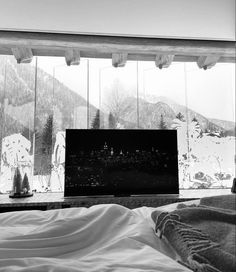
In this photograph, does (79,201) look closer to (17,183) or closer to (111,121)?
(17,183)

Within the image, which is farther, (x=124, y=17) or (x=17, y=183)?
(x=17, y=183)

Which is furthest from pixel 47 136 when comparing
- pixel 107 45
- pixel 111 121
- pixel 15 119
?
pixel 107 45

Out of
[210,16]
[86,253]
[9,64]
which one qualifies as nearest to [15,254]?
[86,253]

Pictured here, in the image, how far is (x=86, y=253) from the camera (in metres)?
0.76

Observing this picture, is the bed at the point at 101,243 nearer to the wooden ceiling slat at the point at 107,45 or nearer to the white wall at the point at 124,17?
the white wall at the point at 124,17

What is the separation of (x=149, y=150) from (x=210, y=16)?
1.40 m

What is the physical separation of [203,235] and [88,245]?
0.36m

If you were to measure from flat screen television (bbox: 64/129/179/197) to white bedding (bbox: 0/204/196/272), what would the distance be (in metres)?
1.60

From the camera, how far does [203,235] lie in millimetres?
757

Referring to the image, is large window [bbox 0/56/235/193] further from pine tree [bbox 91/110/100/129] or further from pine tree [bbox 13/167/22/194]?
pine tree [bbox 13/167/22/194]

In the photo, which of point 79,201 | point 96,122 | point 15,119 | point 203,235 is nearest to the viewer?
point 203,235

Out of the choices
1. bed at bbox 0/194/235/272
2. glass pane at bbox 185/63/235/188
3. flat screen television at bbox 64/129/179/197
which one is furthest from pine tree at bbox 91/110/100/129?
bed at bbox 0/194/235/272

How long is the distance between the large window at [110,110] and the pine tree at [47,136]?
11 millimetres

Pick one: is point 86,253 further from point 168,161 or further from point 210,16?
point 210,16
